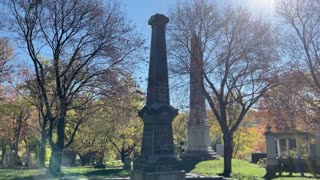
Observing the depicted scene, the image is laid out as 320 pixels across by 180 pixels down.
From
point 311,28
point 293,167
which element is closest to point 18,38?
point 311,28

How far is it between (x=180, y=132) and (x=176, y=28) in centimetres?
2837

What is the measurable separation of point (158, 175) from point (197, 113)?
31.3 ft

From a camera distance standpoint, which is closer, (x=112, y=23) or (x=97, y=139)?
(x=112, y=23)

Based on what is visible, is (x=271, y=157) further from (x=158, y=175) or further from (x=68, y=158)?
(x=68, y=158)

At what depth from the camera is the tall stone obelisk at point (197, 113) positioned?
18.1m

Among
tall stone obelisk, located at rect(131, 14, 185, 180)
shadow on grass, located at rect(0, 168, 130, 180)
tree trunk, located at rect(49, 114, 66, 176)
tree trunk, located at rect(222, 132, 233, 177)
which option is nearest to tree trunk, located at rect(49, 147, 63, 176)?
tree trunk, located at rect(49, 114, 66, 176)

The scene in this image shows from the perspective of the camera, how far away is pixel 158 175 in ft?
34.0

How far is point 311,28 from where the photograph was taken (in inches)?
611

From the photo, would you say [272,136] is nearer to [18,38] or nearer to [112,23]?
[112,23]

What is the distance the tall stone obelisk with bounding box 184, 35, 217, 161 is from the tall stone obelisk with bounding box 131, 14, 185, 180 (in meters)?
6.38

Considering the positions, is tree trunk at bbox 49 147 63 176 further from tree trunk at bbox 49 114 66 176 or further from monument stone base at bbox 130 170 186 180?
monument stone base at bbox 130 170 186 180

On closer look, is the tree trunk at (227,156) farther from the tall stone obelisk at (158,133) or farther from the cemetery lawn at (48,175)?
the tall stone obelisk at (158,133)

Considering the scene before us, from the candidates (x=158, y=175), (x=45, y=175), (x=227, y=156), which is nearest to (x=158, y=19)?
(x=158, y=175)

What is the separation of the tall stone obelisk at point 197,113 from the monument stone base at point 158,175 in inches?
304
